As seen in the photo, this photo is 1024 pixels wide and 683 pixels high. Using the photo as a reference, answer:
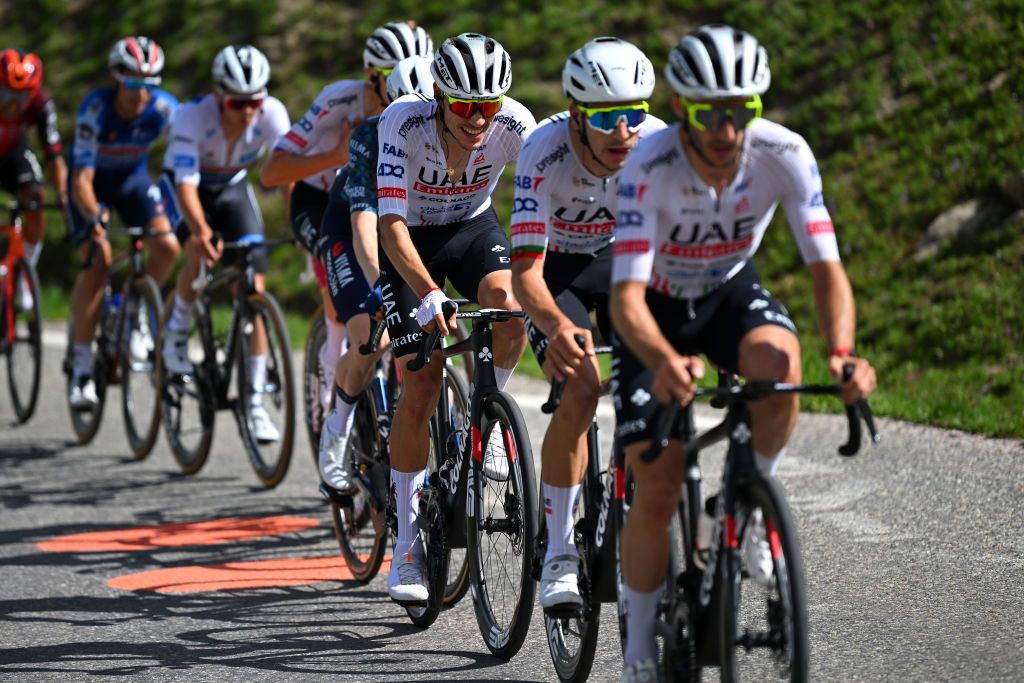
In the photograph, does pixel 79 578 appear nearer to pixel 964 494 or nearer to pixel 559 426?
pixel 559 426

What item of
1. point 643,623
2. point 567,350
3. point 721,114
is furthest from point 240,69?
point 643,623

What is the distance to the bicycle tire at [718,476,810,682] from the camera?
12.3ft

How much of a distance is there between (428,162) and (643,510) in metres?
2.23

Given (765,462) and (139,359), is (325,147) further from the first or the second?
(765,462)

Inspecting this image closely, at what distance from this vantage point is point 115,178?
33.7 ft

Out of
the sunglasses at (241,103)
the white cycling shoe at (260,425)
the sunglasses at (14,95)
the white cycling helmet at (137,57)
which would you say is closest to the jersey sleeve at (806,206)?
the white cycling shoe at (260,425)

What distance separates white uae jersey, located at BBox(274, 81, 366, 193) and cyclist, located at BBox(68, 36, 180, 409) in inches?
92.2

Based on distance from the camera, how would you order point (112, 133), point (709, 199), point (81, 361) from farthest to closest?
point (81, 361), point (112, 133), point (709, 199)

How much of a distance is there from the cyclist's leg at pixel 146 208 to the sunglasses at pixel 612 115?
220 inches

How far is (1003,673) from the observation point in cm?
490

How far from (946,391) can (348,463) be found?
446cm

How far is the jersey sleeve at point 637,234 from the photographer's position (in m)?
4.18

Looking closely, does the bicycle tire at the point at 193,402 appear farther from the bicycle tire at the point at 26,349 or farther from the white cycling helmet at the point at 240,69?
the bicycle tire at the point at 26,349

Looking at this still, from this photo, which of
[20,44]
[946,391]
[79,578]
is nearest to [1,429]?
[79,578]
